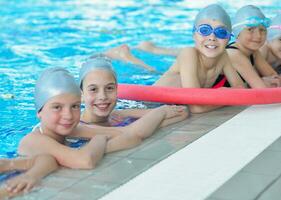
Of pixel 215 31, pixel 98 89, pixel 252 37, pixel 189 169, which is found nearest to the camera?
pixel 189 169

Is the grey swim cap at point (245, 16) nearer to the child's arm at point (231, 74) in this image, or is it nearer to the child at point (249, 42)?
the child at point (249, 42)

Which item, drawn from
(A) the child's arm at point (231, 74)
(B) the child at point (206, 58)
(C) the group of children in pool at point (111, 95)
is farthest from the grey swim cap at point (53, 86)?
(A) the child's arm at point (231, 74)

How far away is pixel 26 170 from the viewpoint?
4.27 meters

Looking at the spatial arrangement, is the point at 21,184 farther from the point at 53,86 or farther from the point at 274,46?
the point at 274,46

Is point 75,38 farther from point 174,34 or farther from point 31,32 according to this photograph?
point 174,34

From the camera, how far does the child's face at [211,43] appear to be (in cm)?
Answer: 582

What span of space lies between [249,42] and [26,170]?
127 inches

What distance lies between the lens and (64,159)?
4293mm

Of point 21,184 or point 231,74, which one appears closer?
point 21,184

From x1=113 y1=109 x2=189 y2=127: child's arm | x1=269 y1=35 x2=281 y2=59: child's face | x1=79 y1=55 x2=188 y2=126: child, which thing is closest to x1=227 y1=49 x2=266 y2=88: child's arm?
x1=113 y1=109 x2=189 y2=127: child's arm

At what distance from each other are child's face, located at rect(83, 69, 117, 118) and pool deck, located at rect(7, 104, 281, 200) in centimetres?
48

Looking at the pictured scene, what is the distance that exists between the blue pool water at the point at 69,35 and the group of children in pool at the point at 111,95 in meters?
0.66

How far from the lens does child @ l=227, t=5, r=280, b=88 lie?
6.36 meters

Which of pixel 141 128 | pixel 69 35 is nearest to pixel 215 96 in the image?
pixel 141 128
